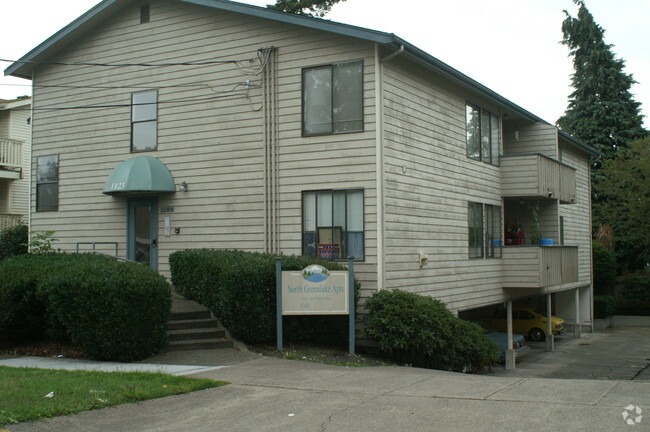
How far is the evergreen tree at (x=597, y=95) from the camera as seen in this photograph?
4225 cm

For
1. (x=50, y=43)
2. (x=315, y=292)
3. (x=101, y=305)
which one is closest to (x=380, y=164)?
(x=315, y=292)

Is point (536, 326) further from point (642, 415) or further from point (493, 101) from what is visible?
point (642, 415)

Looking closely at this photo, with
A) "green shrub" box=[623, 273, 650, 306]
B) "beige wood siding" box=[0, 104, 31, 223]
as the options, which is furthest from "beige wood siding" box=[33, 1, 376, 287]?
"green shrub" box=[623, 273, 650, 306]

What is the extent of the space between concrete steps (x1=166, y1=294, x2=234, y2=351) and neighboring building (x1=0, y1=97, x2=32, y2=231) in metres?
17.1

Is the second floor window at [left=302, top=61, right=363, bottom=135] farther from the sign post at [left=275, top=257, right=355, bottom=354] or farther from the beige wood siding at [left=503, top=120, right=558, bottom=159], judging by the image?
the beige wood siding at [left=503, top=120, right=558, bottom=159]

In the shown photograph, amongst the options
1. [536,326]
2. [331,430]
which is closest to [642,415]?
[331,430]

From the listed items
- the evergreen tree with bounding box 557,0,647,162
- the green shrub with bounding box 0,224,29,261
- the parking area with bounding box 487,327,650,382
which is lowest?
the parking area with bounding box 487,327,650,382

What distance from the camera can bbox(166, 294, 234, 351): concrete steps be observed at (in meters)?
14.0

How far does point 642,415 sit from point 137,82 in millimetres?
15188

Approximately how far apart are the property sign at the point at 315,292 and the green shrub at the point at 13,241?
39.5ft

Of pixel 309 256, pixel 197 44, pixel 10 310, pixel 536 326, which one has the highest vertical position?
pixel 197 44

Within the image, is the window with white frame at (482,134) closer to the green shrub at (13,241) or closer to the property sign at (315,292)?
the property sign at (315,292)

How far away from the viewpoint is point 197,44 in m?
18.0

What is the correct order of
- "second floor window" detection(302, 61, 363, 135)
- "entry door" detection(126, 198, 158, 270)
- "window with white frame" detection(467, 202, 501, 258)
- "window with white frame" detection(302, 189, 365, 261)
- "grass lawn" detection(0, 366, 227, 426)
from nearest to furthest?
"grass lawn" detection(0, 366, 227, 426) → "window with white frame" detection(302, 189, 365, 261) → "second floor window" detection(302, 61, 363, 135) → "entry door" detection(126, 198, 158, 270) → "window with white frame" detection(467, 202, 501, 258)
